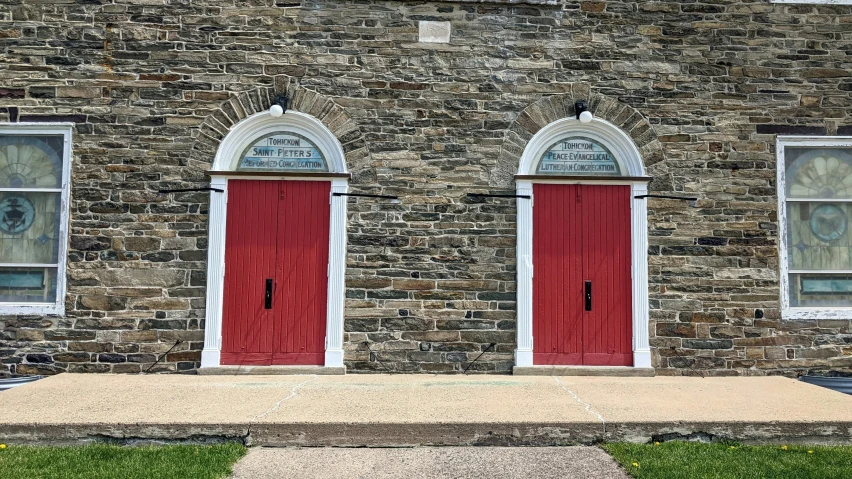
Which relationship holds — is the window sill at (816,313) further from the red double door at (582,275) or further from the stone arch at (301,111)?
the stone arch at (301,111)

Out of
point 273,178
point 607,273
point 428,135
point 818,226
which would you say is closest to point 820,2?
point 818,226

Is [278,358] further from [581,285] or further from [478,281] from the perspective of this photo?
[581,285]

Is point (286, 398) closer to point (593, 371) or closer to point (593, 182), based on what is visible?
point (593, 371)

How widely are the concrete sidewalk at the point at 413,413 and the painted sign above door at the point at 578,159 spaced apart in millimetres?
2793

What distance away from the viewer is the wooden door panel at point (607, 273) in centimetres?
812

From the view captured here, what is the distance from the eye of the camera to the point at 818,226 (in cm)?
841

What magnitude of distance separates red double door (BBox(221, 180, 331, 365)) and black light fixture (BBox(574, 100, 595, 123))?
3280 millimetres

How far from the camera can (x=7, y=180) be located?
809cm

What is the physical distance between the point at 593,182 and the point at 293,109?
3.91 m

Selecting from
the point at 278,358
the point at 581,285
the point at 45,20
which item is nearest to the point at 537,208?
the point at 581,285

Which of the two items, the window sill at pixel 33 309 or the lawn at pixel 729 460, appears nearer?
the lawn at pixel 729 460

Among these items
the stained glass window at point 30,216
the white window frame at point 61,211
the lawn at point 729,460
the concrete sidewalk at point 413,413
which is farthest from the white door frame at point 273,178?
the lawn at point 729,460

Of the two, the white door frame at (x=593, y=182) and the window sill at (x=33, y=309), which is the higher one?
the white door frame at (x=593, y=182)

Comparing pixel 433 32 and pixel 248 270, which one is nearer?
pixel 248 270
